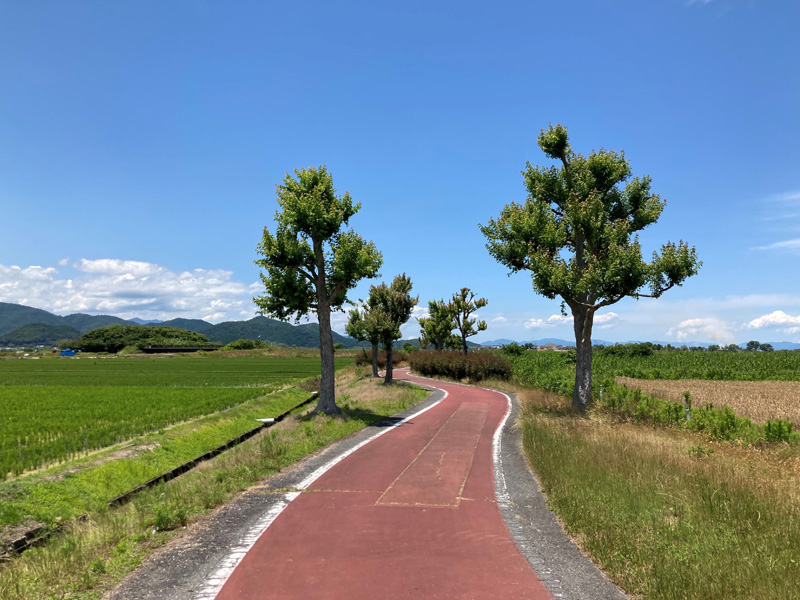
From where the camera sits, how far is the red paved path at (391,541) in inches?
210

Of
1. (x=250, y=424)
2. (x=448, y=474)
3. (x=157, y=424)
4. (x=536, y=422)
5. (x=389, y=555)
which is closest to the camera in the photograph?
(x=389, y=555)

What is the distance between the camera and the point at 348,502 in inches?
338

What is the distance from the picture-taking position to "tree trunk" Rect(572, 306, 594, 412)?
2019cm

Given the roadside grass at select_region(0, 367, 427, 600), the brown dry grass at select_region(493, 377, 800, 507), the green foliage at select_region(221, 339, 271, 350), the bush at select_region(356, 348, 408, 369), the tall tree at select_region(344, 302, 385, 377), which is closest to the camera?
the roadside grass at select_region(0, 367, 427, 600)

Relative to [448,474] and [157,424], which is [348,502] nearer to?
[448,474]

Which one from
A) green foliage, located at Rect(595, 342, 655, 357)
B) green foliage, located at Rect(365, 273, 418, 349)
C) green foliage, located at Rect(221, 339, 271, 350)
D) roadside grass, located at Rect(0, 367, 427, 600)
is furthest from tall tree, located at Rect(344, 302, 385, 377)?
green foliage, located at Rect(221, 339, 271, 350)

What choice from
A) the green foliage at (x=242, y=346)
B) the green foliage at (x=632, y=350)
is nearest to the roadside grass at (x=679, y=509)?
the green foliage at (x=632, y=350)

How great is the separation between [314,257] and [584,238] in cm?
1151

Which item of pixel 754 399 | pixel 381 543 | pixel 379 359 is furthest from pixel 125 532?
pixel 379 359

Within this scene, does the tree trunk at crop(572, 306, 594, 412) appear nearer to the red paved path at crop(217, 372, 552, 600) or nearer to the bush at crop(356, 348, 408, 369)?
the red paved path at crop(217, 372, 552, 600)

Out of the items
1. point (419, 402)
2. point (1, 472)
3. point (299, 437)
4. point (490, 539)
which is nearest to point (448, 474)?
point (490, 539)

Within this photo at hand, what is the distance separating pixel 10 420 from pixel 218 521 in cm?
1890

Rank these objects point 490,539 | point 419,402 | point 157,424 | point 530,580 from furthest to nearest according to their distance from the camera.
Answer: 1. point 419,402
2. point 157,424
3. point 490,539
4. point 530,580

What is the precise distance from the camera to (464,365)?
4294 centimetres
